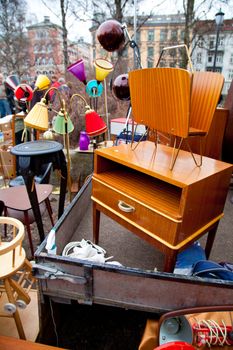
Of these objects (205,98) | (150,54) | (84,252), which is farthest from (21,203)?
(150,54)

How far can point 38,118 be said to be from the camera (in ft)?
4.91

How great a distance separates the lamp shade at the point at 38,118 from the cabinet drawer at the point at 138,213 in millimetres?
534

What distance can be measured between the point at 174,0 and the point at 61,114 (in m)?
8.45

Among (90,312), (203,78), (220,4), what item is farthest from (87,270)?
(220,4)

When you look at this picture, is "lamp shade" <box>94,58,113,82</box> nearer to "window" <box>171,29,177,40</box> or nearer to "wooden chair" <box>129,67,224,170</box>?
"wooden chair" <box>129,67,224,170</box>

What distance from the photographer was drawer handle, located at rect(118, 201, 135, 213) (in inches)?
44.1

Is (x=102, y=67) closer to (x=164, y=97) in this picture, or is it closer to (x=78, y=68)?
(x=78, y=68)

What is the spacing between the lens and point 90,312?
1.65 metres

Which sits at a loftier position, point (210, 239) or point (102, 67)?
point (102, 67)

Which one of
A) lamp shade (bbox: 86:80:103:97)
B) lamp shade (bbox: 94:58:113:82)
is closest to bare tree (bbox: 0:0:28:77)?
lamp shade (bbox: 86:80:103:97)

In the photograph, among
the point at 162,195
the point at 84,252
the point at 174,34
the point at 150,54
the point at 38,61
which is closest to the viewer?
the point at 162,195

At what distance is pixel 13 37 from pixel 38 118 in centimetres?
1272

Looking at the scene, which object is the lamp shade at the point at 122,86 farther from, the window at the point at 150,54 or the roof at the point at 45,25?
the window at the point at 150,54

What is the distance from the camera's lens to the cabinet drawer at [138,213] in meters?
0.98
